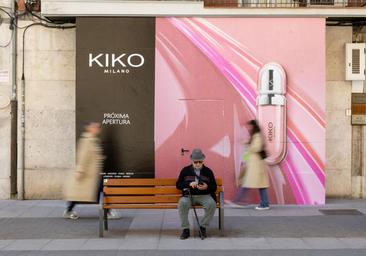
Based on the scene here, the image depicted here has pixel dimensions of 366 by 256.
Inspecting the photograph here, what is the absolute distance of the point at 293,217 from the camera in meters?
9.46

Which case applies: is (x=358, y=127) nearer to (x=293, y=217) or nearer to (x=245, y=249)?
(x=293, y=217)

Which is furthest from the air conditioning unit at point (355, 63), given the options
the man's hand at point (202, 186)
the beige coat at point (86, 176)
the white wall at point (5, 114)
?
the white wall at point (5, 114)

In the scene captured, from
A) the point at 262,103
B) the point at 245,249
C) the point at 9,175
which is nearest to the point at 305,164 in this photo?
the point at 262,103

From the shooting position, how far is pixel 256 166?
1005 centimetres

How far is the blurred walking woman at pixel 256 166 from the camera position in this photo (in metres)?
10.0

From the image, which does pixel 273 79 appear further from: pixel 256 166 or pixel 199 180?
pixel 199 180

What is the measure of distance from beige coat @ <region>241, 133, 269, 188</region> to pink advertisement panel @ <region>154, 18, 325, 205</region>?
27.0 inches

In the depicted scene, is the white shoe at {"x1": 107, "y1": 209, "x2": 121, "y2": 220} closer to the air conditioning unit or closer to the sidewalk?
the sidewalk

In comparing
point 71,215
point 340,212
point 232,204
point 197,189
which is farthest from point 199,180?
point 340,212

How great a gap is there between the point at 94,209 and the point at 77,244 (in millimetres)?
2901

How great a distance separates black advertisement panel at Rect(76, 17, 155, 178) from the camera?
35.2 feet

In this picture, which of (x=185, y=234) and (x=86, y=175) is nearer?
(x=185, y=234)

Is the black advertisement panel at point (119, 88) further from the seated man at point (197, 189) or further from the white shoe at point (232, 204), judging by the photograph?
the seated man at point (197, 189)

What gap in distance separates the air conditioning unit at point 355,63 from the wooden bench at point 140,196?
4714 millimetres
